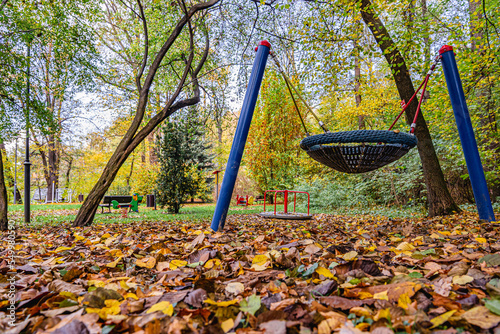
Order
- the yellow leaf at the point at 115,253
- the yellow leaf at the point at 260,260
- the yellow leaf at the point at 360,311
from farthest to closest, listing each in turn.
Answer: the yellow leaf at the point at 115,253, the yellow leaf at the point at 260,260, the yellow leaf at the point at 360,311

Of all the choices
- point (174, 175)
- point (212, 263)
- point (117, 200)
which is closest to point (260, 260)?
point (212, 263)

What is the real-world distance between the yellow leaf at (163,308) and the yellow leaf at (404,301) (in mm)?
Result: 775

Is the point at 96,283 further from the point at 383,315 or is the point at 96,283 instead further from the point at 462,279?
the point at 462,279

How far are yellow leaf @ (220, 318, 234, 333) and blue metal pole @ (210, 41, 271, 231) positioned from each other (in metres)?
1.81

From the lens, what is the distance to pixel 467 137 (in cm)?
295

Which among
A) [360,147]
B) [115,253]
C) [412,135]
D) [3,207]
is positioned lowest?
[115,253]

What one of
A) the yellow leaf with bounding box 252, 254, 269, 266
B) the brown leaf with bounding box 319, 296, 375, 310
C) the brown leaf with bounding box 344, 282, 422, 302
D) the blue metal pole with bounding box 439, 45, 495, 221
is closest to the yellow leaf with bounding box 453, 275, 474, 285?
the brown leaf with bounding box 344, 282, 422, 302

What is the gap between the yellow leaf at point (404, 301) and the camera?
0.87 meters

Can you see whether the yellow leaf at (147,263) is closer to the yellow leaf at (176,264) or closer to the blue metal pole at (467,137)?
the yellow leaf at (176,264)

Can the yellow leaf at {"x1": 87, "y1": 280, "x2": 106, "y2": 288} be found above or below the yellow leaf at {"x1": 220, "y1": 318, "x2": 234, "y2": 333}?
below

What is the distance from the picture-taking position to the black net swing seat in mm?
2518

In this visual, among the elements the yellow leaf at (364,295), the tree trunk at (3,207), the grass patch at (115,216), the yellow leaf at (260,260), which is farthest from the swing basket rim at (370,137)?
the tree trunk at (3,207)

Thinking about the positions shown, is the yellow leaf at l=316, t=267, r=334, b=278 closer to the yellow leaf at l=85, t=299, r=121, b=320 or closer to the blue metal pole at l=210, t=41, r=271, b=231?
the yellow leaf at l=85, t=299, r=121, b=320

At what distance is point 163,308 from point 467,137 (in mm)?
3526
